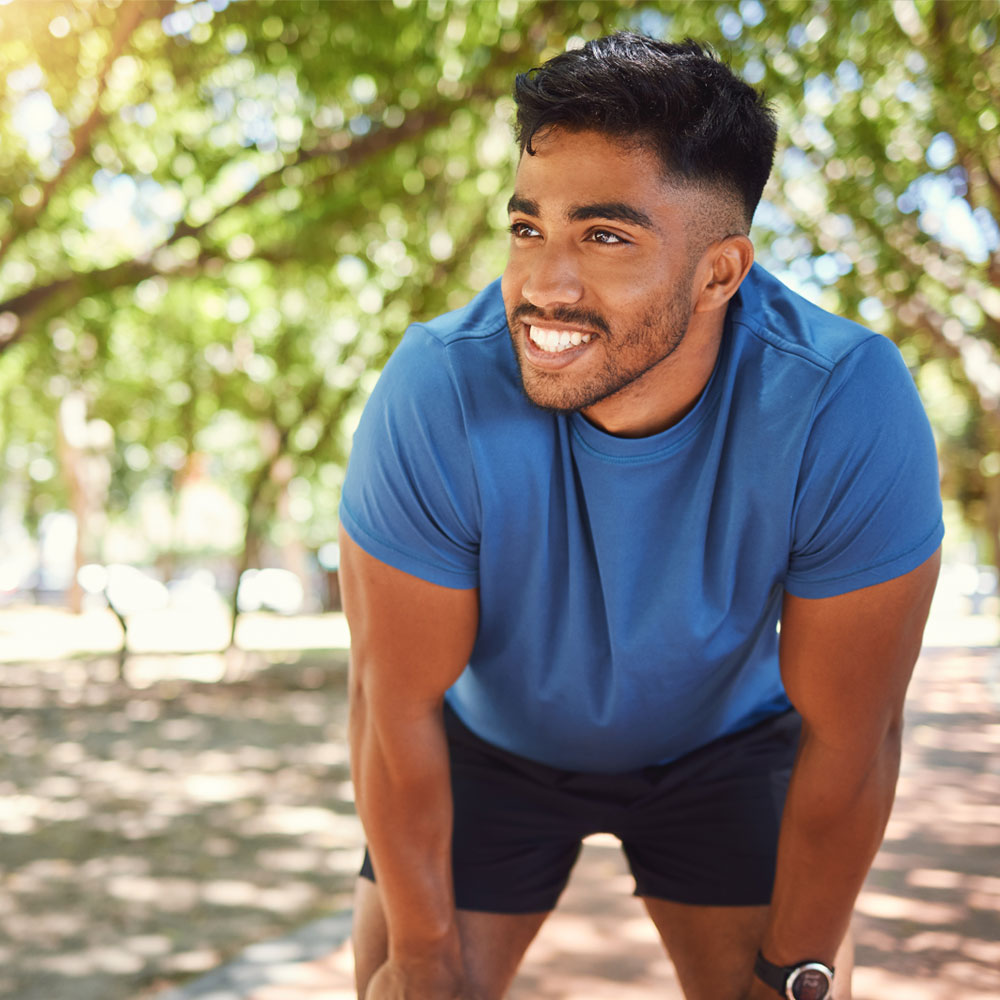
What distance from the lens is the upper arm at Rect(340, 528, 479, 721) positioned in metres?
2.21

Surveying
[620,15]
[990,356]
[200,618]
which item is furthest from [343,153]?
[200,618]

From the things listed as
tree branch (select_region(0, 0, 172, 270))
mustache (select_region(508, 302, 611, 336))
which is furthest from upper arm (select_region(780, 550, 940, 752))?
tree branch (select_region(0, 0, 172, 270))

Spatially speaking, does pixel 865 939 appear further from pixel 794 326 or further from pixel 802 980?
pixel 794 326

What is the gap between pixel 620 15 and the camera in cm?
717

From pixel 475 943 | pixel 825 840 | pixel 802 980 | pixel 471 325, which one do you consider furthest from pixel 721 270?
pixel 475 943

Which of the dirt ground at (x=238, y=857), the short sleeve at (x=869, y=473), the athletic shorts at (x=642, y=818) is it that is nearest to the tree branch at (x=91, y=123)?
the dirt ground at (x=238, y=857)

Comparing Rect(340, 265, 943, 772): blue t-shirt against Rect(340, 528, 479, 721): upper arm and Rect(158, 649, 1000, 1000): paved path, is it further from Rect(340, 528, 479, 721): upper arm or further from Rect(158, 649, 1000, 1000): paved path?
Rect(158, 649, 1000, 1000): paved path

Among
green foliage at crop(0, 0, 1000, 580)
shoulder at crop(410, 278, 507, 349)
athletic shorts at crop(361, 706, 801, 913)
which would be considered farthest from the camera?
green foliage at crop(0, 0, 1000, 580)

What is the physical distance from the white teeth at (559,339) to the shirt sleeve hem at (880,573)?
2.14ft

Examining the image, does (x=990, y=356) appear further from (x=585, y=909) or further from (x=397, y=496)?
(x=397, y=496)

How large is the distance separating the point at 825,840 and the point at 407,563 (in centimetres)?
107

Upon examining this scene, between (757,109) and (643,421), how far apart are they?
2.19ft

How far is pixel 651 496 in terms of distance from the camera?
2.23 meters

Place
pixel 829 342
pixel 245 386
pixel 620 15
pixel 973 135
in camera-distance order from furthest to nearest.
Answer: pixel 245 386, pixel 620 15, pixel 973 135, pixel 829 342
